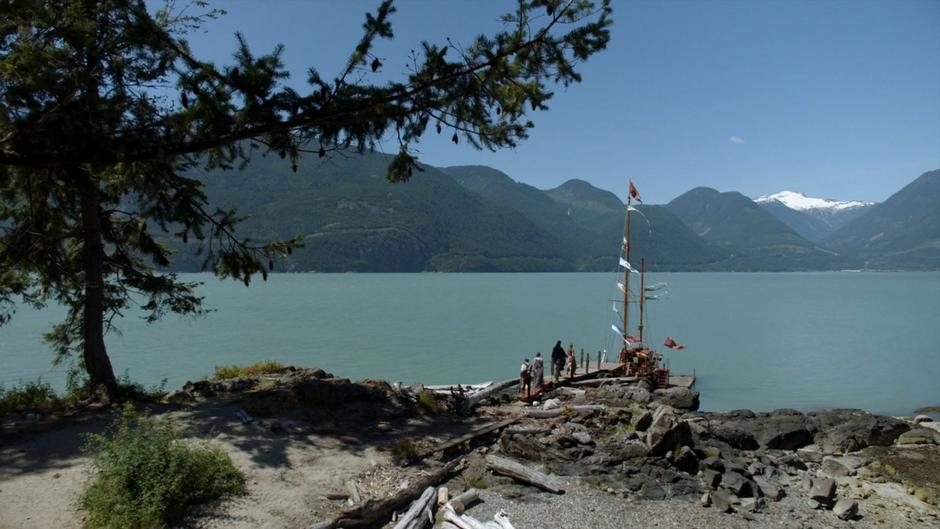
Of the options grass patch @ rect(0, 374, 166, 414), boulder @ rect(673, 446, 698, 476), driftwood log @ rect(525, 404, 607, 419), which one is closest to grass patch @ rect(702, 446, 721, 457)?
boulder @ rect(673, 446, 698, 476)

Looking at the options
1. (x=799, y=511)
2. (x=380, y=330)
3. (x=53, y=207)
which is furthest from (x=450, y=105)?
(x=380, y=330)

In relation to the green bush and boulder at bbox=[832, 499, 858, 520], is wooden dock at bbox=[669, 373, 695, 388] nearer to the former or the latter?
boulder at bbox=[832, 499, 858, 520]

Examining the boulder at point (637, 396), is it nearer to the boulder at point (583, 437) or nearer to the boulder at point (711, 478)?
the boulder at point (583, 437)

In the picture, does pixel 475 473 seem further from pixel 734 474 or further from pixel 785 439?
pixel 785 439

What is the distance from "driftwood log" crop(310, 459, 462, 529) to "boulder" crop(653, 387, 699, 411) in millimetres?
17141

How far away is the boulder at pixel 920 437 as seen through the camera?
1862 cm

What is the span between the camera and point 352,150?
10719 millimetres

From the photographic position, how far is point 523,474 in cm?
1109

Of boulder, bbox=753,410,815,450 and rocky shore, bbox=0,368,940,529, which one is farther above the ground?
rocky shore, bbox=0,368,940,529

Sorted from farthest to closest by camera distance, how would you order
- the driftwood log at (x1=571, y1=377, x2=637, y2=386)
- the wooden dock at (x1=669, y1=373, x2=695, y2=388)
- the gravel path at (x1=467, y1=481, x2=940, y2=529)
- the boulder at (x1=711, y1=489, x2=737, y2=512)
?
1. the wooden dock at (x1=669, y1=373, x2=695, y2=388)
2. the driftwood log at (x1=571, y1=377, x2=637, y2=386)
3. the boulder at (x1=711, y1=489, x2=737, y2=512)
4. the gravel path at (x1=467, y1=481, x2=940, y2=529)

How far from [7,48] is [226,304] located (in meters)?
85.4

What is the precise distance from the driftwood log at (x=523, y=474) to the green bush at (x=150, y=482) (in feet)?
15.0

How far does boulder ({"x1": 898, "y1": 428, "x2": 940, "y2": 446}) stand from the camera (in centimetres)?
1862

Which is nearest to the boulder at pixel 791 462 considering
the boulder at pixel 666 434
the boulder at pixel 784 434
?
the boulder at pixel 784 434
